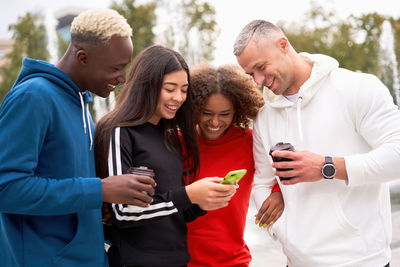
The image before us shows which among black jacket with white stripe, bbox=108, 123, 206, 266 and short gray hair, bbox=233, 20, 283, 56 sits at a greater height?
short gray hair, bbox=233, 20, 283, 56

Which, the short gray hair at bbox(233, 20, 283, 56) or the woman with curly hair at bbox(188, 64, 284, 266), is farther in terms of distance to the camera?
the woman with curly hair at bbox(188, 64, 284, 266)

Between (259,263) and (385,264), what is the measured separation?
2.97m

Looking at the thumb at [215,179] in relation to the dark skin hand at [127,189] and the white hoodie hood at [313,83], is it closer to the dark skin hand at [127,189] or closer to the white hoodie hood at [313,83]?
the dark skin hand at [127,189]

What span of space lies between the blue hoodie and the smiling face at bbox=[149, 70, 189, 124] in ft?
1.67

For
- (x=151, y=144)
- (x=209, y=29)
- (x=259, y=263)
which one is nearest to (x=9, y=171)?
(x=151, y=144)

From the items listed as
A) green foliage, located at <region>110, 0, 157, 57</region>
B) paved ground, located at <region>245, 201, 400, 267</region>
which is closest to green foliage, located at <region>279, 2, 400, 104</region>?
green foliage, located at <region>110, 0, 157, 57</region>

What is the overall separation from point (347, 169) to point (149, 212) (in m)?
1.02

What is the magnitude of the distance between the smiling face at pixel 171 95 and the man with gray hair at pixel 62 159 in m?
0.36

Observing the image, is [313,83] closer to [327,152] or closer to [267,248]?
[327,152]

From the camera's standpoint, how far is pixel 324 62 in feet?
8.47

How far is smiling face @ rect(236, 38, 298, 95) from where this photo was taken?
8.61 feet

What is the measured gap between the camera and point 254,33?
264cm

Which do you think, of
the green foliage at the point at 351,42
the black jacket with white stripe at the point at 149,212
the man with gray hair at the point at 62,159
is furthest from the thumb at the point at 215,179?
the green foliage at the point at 351,42

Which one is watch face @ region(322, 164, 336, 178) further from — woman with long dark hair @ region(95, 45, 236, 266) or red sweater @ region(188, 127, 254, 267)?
red sweater @ region(188, 127, 254, 267)
